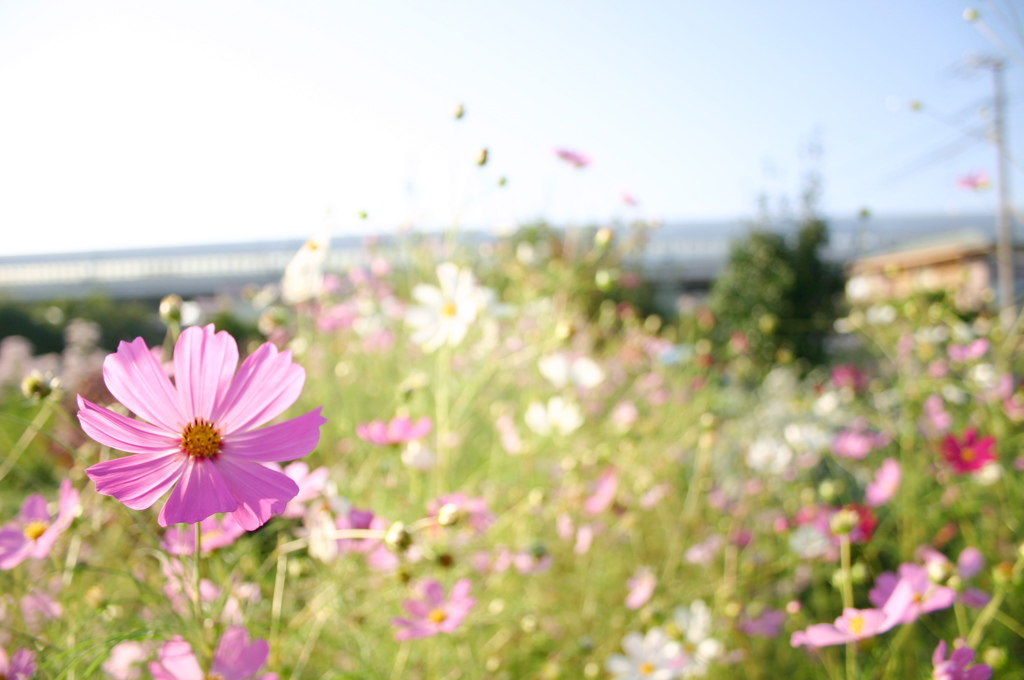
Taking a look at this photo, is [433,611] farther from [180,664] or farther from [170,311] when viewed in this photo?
[170,311]

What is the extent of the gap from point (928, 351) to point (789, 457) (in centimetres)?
44

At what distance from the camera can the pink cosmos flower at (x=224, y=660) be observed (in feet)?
1.34

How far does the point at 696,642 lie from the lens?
80cm

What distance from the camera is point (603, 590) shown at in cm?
110

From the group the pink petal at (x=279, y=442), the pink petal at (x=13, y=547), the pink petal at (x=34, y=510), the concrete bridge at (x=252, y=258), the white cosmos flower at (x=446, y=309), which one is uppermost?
the concrete bridge at (x=252, y=258)

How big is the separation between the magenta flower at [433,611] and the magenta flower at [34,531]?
28 cm

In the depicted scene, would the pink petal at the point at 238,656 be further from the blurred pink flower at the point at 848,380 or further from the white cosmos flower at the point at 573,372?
the blurred pink flower at the point at 848,380

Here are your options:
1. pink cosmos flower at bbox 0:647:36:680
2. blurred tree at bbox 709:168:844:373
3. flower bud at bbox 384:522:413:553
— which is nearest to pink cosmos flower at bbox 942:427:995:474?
flower bud at bbox 384:522:413:553

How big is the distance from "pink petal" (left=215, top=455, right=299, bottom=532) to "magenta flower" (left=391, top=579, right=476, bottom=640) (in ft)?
0.94

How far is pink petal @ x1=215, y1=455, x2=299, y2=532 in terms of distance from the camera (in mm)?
292

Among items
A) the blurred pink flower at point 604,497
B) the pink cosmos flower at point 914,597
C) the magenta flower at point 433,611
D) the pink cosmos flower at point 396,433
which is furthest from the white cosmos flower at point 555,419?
the pink cosmos flower at point 914,597

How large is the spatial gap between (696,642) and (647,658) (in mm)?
94

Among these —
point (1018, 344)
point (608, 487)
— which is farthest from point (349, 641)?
point (1018, 344)

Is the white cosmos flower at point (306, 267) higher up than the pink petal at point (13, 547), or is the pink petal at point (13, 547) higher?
the white cosmos flower at point (306, 267)
